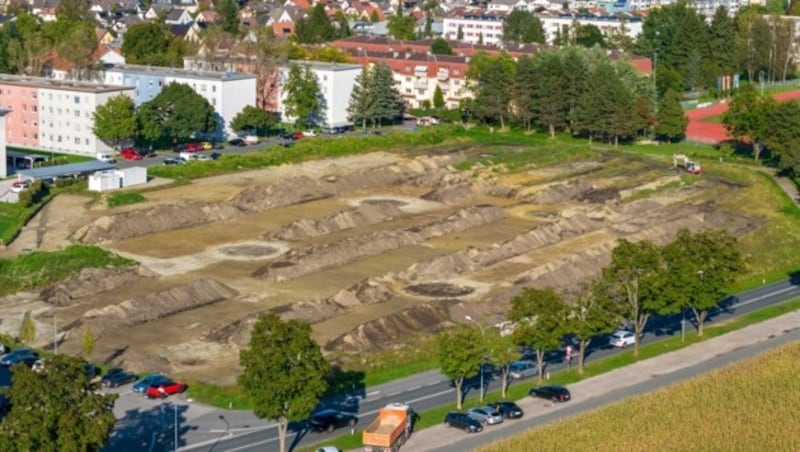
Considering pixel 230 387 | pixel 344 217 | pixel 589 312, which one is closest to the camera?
pixel 230 387

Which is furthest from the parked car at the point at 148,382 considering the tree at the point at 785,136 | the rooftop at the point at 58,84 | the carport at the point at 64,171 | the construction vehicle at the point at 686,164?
the tree at the point at 785,136

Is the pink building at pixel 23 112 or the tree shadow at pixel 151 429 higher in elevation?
the pink building at pixel 23 112

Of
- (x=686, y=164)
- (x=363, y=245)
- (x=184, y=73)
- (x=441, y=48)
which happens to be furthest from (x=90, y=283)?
(x=441, y=48)

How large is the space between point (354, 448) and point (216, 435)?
3.26m

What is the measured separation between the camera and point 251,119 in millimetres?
74000

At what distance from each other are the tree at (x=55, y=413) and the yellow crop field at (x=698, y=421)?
8591 mm

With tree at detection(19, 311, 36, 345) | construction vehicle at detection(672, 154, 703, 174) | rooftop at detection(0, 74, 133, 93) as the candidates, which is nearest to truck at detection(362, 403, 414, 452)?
tree at detection(19, 311, 36, 345)

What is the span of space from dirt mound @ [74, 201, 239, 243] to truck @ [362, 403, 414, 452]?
67.3 feet

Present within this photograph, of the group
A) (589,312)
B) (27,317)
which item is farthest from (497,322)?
(27,317)

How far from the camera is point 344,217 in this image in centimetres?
5556

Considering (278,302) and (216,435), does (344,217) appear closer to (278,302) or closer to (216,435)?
(278,302)

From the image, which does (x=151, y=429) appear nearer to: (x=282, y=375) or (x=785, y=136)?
(x=282, y=375)

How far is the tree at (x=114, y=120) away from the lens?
6688 cm

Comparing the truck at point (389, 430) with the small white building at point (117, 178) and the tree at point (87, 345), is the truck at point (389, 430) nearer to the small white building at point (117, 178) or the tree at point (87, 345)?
the tree at point (87, 345)
